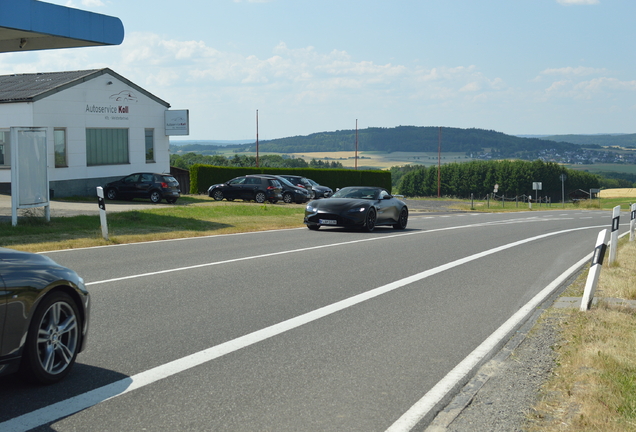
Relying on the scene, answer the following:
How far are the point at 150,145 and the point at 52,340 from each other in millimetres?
33190

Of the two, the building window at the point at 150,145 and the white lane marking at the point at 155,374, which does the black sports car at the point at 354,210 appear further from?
the building window at the point at 150,145

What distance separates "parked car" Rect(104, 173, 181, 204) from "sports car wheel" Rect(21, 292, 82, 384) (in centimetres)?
2670

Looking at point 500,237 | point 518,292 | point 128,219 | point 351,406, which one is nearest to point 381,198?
point 500,237

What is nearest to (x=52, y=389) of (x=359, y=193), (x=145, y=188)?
(x=359, y=193)

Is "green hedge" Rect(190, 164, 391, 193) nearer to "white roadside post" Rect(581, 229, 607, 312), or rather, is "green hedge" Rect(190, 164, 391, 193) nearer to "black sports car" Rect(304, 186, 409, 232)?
"black sports car" Rect(304, 186, 409, 232)

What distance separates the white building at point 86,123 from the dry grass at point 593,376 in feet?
86.9

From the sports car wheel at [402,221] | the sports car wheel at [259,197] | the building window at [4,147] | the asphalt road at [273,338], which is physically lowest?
the sports car wheel at [259,197]

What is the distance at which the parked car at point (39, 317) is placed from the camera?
459 cm

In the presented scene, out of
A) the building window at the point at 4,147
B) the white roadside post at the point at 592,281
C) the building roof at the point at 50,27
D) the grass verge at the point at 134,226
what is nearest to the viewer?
the white roadside post at the point at 592,281

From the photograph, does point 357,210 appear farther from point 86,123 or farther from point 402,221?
point 86,123

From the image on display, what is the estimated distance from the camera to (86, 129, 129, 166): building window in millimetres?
32688

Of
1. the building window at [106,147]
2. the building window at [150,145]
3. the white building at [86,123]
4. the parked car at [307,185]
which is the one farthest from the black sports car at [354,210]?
the parked car at [307,185]

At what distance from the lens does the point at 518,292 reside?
970cm

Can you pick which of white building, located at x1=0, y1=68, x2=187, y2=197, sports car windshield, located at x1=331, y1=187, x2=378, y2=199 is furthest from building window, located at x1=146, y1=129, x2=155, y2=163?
sports car windshield, located at x1=331, y1=187, x2=378, y2=199
